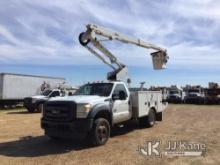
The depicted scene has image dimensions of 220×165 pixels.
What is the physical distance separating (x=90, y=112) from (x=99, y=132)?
2.67ft

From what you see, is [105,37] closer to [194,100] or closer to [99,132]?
[99,132]

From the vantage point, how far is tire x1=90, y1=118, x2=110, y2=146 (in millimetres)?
10383

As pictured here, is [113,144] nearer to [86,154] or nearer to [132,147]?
[132,147]

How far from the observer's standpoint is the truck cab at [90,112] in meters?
10.1

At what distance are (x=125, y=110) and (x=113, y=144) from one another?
6.75ft

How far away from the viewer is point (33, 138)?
12289 mm

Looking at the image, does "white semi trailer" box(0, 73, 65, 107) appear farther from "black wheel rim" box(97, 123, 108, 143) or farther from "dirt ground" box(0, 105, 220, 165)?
"black wheel rim" box(97, 123, 108, 143)

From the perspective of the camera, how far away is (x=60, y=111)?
10484 millimetres

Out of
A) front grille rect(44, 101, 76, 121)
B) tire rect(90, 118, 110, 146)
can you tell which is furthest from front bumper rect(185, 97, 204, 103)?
front grille rect(44, 101, 76, 121)

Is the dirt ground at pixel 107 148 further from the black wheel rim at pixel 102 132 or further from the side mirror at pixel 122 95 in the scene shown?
the side mirror at pixel 122 95

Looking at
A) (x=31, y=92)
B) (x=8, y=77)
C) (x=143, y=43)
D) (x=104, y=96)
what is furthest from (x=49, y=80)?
(x=104, y=96)

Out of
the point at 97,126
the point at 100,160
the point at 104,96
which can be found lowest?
the point at 100,160

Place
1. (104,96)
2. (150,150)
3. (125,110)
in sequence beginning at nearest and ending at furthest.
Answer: (150,150) < (104,96) < (125,110)

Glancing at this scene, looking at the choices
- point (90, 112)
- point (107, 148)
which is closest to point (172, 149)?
point (107, 148)
